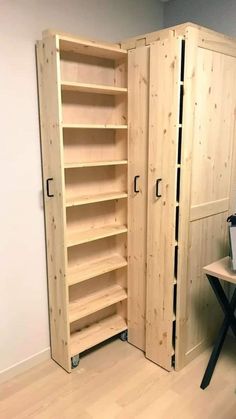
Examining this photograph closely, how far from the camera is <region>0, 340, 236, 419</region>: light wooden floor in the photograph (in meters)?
2.09

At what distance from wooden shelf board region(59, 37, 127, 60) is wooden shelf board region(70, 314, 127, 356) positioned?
2051mm

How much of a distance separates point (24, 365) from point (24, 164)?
1.43 metres

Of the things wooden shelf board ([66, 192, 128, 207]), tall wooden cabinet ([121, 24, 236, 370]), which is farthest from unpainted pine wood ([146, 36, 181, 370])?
wooden shelf board ([66, 192, 128, 207])

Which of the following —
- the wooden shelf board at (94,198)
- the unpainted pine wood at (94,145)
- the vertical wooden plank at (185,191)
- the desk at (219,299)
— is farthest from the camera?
the unpainted pine wood at (94,145)

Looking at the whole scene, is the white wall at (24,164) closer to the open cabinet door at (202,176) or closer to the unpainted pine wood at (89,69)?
the unpainted pine wood at (89,69)

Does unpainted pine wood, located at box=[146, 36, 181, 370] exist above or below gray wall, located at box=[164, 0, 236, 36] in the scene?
below

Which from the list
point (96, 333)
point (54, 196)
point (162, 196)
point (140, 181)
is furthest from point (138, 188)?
point (96, 333)

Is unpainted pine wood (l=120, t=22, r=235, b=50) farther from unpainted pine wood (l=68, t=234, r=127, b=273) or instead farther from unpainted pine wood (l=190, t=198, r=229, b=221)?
unpainted pine wood (l=68, t=234, r=127, b=273)

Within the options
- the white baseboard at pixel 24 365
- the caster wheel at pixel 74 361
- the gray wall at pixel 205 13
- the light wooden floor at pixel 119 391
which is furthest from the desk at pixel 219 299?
the gray wall at pixel 205 13

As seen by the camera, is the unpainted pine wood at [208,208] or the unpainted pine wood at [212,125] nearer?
the unpainted pine wood at [212,125]

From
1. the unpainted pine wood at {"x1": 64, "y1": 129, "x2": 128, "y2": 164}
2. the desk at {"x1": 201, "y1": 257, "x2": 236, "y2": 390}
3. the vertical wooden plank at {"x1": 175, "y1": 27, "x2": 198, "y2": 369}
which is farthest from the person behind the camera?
the unpainted pine wood at {"x1": 64, "y1": 129, "x2": 128, "y2": 164}

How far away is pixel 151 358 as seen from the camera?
2.55m

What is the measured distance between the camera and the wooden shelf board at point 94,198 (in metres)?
2.31

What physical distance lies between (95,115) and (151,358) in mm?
1855
